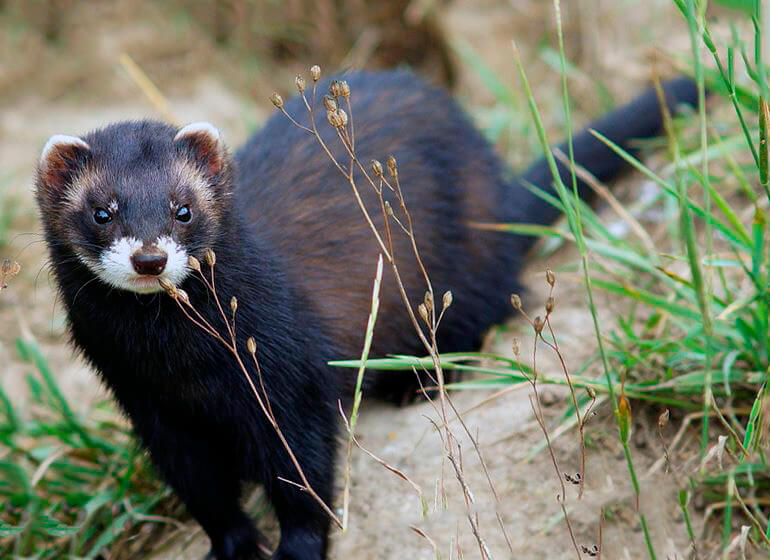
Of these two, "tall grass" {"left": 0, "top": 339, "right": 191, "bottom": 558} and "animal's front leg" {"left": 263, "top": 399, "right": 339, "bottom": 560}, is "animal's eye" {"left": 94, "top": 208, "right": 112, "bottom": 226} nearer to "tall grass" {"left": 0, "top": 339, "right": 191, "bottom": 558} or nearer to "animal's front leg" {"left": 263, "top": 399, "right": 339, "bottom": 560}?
"animal's front leg" {"left": 263, "top": 399, "right": 339, "bottom": 560}

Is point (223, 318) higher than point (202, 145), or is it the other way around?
point (202, 145)

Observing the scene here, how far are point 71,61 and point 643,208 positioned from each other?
3.44 metres

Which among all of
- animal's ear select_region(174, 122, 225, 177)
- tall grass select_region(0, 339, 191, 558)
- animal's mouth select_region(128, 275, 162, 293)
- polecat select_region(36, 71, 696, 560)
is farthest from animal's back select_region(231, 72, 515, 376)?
tall grass select_region(0, 339, 191, 558)

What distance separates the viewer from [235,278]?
2.62 m

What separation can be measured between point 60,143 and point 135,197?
0.34m

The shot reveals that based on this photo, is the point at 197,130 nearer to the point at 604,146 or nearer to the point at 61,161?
the point at 61,161

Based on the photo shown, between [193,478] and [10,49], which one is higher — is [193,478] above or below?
below

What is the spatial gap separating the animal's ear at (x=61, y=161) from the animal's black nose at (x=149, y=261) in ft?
1.46

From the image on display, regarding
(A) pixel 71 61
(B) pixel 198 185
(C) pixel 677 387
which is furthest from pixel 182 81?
(C) pixel 677 387

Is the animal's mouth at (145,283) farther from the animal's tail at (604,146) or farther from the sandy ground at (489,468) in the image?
the animal's tail at (604,146)

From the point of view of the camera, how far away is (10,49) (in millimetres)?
5707

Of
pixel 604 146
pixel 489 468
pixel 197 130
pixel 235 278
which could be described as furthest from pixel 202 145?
pixel 604 146

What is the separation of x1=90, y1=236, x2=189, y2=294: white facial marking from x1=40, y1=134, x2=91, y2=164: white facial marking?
355 millimetres

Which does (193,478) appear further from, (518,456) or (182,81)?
(182,81)
